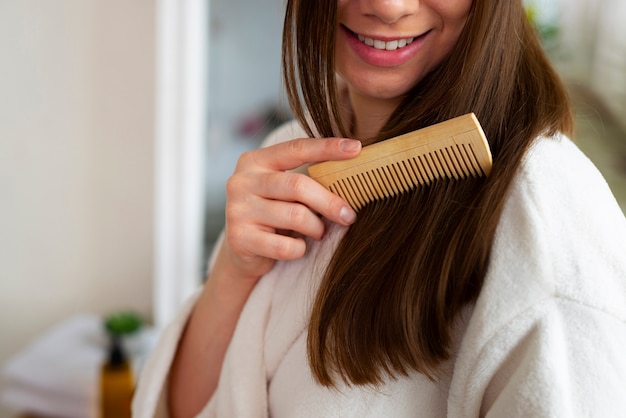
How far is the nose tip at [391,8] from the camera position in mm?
556

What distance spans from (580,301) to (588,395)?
0.07 metres

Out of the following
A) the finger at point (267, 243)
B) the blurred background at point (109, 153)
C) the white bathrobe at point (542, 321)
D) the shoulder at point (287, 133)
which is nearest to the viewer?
the white bathrobe at point (542, 321)

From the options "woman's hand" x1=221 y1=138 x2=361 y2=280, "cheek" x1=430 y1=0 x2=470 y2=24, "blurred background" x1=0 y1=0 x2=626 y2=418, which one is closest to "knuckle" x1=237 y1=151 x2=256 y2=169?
"woman's hand" x1=221 y1=138 x2=361 y2=280

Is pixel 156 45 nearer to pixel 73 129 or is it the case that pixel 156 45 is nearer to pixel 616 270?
pixel 73 129

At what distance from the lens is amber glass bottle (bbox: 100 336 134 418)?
1.36 m

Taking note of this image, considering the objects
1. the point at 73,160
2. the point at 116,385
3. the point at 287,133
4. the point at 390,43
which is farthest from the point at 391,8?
the point at 73,160

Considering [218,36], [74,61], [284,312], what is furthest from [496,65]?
[74,61]

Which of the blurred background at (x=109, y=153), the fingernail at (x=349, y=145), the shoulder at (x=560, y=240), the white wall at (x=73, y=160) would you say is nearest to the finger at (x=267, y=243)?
the fingernail at (x=349, y=145)

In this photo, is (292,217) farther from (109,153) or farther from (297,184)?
(109,153)

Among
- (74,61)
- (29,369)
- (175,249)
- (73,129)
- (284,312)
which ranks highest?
(74,61)

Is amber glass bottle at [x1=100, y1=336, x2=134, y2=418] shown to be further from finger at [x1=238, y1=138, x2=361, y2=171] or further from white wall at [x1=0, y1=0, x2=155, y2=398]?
finger at [x1=238, y1=138, x2=361, y2=171]

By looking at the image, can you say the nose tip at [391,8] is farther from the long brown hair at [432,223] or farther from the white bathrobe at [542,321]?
the white bathrobe at [542,321]

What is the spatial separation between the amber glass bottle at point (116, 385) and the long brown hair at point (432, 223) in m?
0.92

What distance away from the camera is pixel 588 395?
0.44 meters
